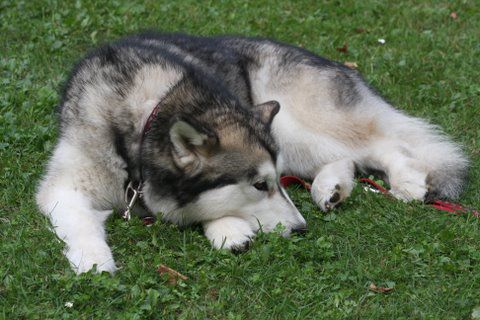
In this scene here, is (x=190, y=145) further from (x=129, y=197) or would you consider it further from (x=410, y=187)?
(x=410, y=187)

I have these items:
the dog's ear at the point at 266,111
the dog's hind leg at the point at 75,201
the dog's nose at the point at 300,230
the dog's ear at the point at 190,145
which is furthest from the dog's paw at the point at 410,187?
the dog's hind leg at the point at 75,201

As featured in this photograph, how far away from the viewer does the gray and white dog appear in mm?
4273

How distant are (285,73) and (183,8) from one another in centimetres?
311

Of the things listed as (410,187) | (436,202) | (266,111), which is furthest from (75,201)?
(436,202)

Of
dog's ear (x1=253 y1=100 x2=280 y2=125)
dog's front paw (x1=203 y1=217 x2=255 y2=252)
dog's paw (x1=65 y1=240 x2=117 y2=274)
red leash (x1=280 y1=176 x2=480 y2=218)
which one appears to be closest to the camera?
dog's paw (x1=65 y1=240 x2=117 y2=274)

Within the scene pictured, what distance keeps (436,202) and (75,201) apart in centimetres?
233

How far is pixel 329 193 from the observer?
197 inches

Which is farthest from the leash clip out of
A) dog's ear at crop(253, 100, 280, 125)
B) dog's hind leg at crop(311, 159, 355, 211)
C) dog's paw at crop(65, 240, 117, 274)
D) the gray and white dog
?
dog's hind leg at crop(311, 159, 355, 211)

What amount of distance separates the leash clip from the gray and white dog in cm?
4

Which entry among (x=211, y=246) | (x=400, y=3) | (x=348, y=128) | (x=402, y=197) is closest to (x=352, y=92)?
(x=348, y=128)

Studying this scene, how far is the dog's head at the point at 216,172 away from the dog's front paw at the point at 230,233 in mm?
42

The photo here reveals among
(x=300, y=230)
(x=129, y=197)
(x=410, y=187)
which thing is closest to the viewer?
(x=300, y=230)

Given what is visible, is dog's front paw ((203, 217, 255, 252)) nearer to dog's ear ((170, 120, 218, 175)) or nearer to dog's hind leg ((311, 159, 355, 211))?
dog's ear ((170, 120, 218, 175))

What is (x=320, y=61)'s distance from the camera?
19.1 feet
